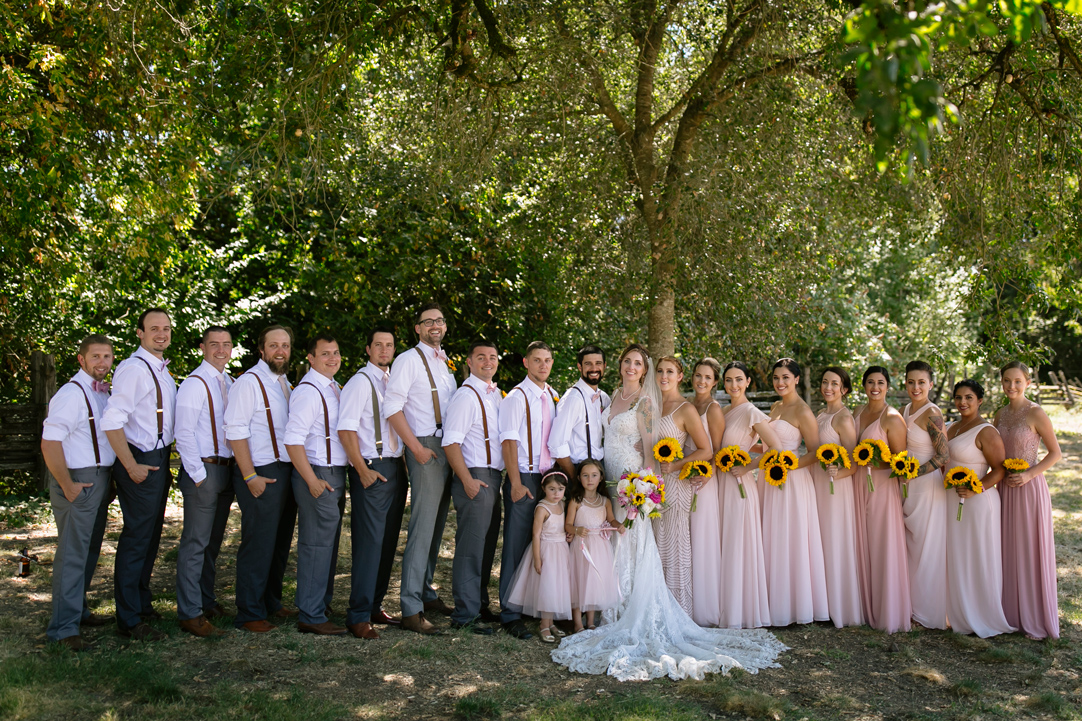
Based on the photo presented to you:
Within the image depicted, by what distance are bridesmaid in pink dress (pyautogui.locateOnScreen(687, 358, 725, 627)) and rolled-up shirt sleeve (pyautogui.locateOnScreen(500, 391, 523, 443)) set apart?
127 cm

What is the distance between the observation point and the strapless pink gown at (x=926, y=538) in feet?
20.3

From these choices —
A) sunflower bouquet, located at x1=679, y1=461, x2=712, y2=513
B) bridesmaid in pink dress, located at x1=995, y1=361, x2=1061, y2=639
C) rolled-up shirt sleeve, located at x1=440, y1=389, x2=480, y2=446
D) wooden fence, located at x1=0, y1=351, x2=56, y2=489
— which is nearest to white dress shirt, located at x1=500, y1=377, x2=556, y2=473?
rolled-up shirt sleeve, located at x1=440, y1=389, x2=480, y2=446

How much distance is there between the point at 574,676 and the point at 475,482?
1.43 metres

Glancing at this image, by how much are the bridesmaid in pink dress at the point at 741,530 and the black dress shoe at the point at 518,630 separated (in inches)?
55.2

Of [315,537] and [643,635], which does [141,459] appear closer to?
[315,537]

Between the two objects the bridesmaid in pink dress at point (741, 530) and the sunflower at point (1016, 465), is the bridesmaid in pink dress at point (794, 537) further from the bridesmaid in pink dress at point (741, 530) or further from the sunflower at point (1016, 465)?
the sunflower at point (1016, 465)

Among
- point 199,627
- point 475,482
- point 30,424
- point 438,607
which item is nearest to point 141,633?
point 199,627

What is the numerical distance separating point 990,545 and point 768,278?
3.25m

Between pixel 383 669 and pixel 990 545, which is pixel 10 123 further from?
pixel 990 545

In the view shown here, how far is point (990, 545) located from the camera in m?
6.06

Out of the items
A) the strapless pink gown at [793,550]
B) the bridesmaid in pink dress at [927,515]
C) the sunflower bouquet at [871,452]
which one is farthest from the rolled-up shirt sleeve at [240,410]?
the bridesmaid in pink dress at [927,515]

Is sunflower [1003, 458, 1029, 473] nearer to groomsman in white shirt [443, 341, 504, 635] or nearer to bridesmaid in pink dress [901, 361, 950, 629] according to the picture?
bridesmaid in pink dress [901, 361, 950, 629]

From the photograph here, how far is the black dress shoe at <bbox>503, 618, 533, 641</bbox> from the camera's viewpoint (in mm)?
5742

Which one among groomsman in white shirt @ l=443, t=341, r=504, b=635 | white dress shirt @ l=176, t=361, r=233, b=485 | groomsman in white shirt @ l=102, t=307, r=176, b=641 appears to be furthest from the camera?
groomsman in white shirt @ l=443, t=341, r=504, b=635
